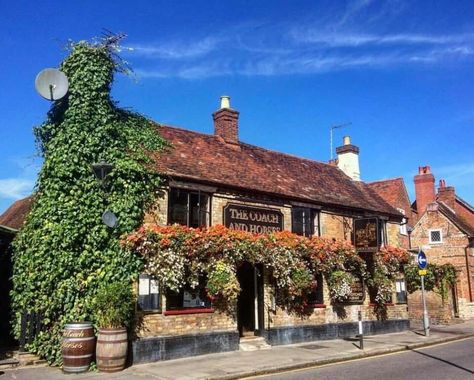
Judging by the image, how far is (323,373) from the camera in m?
10.6

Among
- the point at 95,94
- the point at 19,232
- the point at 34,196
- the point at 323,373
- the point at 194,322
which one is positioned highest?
the point at 95,94

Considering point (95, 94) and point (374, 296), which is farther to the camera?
point (374, 296)

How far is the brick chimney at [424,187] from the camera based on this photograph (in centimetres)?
3406

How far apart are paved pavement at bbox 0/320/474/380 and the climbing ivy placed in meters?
1.56

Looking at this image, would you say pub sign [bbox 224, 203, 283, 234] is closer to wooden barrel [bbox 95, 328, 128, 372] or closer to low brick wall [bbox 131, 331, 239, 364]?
low brick wall [bbox 131, 331, 239, 364]

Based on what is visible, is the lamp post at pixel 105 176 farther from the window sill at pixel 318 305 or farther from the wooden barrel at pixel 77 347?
the window sill at pixel 318 305

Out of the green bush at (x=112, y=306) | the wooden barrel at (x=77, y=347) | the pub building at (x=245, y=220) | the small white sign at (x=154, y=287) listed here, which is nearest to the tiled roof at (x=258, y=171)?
the pub building at (x=245, y=220)

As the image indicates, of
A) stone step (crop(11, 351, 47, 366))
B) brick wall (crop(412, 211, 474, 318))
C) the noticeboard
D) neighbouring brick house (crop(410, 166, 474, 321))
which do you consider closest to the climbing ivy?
stone step (crop(11, 351, 47, 366))

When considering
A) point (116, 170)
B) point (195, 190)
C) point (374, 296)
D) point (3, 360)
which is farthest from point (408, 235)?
point (3, 360)

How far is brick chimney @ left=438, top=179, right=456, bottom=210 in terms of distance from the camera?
34000 mm

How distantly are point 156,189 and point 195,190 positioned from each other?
1.38 metres

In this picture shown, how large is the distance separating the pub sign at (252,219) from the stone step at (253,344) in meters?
3.42

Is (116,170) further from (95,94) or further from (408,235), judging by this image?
(408,235)

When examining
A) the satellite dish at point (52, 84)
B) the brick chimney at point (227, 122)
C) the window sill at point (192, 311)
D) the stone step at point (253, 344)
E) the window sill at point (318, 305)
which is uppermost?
the brick chimney at point (227, 122)
